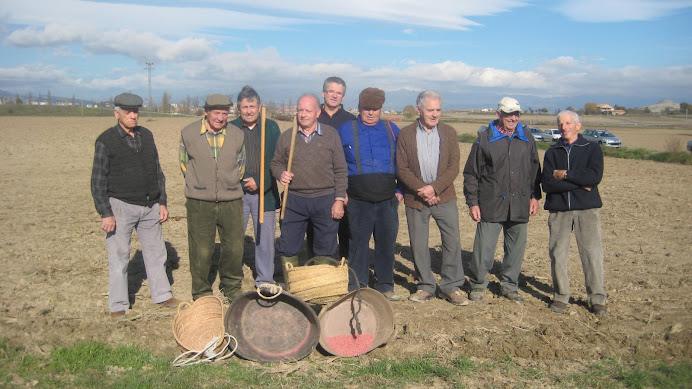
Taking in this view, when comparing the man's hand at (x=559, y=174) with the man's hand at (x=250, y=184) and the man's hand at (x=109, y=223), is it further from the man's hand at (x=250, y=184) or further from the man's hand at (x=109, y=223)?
the man's hand at (x=109, y=223)

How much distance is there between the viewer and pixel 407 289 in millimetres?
6758

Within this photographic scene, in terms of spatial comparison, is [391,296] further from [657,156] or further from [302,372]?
[657,156]

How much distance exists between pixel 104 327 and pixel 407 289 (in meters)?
3.28

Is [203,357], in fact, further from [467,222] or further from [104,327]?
[467,222]

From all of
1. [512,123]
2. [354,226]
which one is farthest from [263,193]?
[512,123]

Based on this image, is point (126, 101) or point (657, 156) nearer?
point (126, 101)

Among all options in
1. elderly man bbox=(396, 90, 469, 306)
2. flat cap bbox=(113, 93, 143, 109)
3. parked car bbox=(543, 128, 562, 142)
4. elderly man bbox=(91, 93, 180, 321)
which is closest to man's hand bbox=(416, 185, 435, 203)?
elderly man bbox=(396, 90, 469, 306)

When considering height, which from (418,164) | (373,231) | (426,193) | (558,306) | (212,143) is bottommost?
(558,306)

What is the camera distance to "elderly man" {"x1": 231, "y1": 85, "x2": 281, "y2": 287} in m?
5.85

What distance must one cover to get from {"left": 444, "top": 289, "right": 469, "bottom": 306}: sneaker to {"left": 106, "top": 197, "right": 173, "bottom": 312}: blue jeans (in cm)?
297

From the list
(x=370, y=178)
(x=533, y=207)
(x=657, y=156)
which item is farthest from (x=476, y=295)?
(x=657, y=156)

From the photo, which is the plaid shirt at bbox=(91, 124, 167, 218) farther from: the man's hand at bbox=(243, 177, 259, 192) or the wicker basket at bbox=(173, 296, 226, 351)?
the man's hand at bbox=(243, 177, 259, 192)

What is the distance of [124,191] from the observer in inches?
213

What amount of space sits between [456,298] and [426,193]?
120 cm
